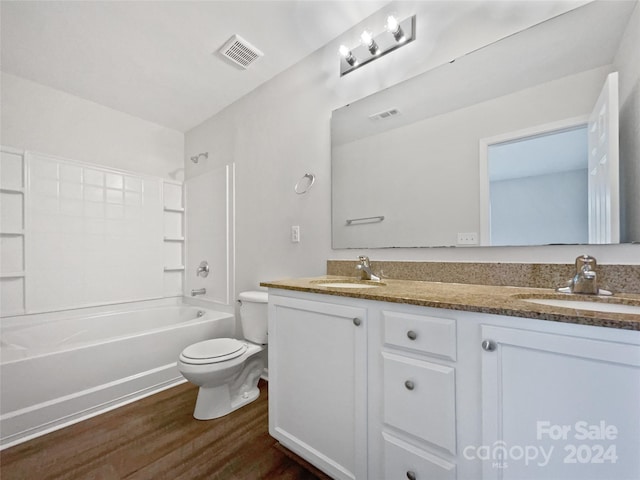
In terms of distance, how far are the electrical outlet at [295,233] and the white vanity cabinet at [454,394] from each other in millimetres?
754

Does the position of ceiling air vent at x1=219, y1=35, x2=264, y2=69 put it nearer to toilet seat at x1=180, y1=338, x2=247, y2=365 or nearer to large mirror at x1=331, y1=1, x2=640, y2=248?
large mirror at x1=331, y1=1, x2=640, y2=248

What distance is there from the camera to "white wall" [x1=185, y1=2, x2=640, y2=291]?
4.14ft

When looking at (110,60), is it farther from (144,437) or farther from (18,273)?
(144,437)

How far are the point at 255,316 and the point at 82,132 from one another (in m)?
2.24

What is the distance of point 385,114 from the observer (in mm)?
1603

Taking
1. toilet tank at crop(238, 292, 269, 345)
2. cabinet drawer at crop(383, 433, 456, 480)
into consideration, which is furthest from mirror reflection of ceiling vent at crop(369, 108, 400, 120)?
cabinet drawer at crop(383, 433, 456, 480)

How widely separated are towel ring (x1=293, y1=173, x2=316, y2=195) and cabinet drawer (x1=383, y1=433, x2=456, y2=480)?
1458 millimetres

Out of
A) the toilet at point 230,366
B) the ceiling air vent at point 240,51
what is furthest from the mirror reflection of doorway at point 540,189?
the ceiling air vent at point 240,51

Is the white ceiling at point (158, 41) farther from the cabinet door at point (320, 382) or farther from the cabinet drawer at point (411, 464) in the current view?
the cabinet drawer at point (411, 464)

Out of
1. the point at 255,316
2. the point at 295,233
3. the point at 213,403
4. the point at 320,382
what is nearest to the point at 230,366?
the point at 213,403

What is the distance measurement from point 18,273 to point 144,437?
163 cm

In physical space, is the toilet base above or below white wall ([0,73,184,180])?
below

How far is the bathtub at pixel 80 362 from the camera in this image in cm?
155

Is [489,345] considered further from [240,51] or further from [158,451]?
[240,51]
